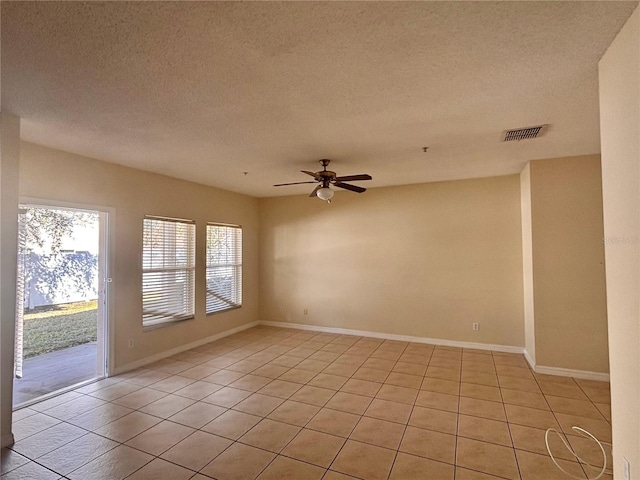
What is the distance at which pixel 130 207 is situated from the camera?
13.4ft

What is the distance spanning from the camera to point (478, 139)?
3.09 m

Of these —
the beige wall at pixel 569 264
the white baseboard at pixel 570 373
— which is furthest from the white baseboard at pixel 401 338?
the beige wall at pixel 569 264

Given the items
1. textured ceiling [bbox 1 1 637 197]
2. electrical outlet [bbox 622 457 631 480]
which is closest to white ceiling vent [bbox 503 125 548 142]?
textured ceiling [bbox 1 1 637 197]

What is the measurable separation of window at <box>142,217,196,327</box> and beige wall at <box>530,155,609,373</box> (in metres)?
4.88

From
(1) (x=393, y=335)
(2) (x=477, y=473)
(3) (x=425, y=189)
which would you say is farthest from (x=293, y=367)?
(3) (x=425, y=189)

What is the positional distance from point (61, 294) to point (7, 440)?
3.07m

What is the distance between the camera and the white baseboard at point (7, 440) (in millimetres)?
2416

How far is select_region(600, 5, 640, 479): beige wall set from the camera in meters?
1.47

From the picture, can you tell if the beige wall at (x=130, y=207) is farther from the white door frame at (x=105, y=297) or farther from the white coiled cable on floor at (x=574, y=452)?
the white coiled cable on floor at (x=574, y=452)

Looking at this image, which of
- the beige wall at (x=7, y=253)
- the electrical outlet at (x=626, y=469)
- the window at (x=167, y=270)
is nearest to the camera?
the electrical outlet at (x=626, y=469)

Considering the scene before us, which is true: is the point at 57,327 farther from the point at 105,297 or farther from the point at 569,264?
the point at 569,264

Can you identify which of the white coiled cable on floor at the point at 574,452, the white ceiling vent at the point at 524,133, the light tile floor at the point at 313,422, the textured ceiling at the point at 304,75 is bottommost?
the light tile floor at the point at 313,422

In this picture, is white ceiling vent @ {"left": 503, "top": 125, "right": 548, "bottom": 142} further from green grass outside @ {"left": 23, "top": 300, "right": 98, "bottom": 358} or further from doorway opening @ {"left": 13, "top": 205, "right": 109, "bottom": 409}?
green grass outside @ {"left": 23, "top": 300, "right": 98, "bottom": 358}

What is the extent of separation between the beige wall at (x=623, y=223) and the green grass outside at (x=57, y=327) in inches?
253
